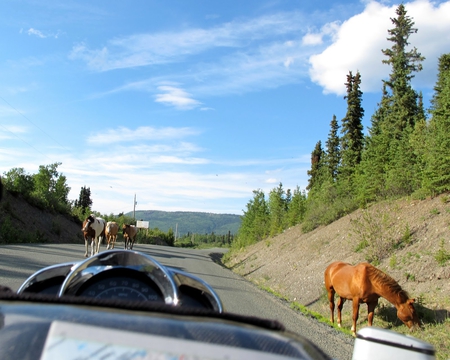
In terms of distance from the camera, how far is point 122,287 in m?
2.81

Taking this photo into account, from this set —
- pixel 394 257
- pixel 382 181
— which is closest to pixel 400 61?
pixel 382 181

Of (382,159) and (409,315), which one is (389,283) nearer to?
(409,315)

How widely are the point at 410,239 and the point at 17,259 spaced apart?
49.5 ft

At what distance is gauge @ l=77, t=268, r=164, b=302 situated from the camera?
2.74m

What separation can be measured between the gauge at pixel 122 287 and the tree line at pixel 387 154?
20621 millimetres

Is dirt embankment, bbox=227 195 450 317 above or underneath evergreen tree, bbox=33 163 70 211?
underneath

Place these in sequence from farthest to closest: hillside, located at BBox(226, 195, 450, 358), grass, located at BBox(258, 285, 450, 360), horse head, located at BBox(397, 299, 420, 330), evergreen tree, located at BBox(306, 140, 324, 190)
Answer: evergreen tree, located at BBox(306, 140, 324, 190) → hillside, located at BBox(226, 195, 450, 358) → horse head, located at BBox(397, 299, 420, 330) → grass, located at BBox(258, 285, 450, 360)

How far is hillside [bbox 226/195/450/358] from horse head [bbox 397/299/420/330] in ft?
2.86

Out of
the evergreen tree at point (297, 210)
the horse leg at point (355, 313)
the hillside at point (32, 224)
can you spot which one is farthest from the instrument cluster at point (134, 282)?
the evergreen tree at point (297, 210)

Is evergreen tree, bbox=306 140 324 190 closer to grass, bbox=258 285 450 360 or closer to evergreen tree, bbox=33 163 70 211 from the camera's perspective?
evergreen tree, bbox=33 163 70 211

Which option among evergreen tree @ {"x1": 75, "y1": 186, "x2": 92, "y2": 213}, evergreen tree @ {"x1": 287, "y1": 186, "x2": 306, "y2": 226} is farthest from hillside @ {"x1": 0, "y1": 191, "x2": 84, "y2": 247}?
evergreen tree @ {"x1": 75, "y1": 186, "x2": 92, "y2": 213}

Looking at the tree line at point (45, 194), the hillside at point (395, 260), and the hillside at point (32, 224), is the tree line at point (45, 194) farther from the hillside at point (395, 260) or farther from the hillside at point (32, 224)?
the hillside at point (395, 260)

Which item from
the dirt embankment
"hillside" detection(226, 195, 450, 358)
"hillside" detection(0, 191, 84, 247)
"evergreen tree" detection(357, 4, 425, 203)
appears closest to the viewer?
"hillside" detection(226, 195, 450, 358)

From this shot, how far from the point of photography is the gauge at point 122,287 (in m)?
2.74
